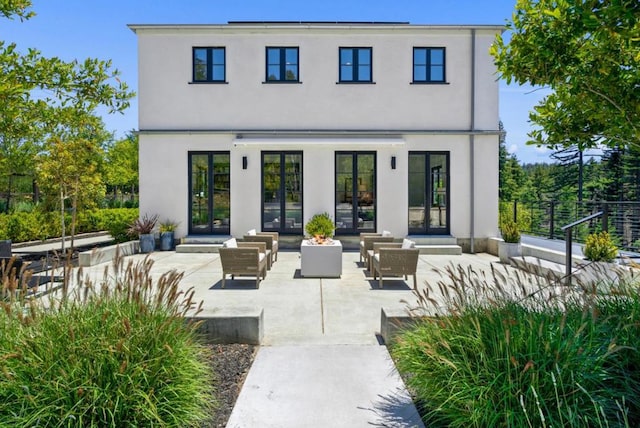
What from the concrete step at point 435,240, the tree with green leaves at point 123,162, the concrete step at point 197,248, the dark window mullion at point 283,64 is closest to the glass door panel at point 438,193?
the concrete step at point 435,240

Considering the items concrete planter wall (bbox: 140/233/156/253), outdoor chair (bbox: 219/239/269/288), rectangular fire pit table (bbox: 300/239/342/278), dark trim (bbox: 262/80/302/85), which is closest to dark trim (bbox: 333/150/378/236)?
dark trim (bbox: 262/80/302/85)

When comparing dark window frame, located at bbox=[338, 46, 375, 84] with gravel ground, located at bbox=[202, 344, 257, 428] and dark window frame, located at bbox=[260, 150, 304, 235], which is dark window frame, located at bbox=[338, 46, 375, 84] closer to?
dark window frame, located at bbox=[260, 150, 304, 235]

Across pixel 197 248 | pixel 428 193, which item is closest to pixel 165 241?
pixel 197 248

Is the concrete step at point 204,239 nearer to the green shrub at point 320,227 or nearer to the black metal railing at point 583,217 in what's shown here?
the green shrub at point 320,227

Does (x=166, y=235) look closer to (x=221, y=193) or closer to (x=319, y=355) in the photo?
(x=221, y=193)

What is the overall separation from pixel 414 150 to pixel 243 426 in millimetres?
12668

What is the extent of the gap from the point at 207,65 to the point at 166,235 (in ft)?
20.4

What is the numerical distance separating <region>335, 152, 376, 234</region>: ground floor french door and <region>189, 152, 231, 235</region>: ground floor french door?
4.05m

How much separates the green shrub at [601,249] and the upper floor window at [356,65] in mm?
9029

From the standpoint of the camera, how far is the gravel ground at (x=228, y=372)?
132 inches

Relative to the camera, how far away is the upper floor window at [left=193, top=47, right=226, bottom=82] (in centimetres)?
1453

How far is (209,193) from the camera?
48.4 ft

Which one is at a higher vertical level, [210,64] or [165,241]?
[210,64]

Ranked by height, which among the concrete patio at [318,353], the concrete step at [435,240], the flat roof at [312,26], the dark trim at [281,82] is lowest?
the concrete patio at [318,353]
